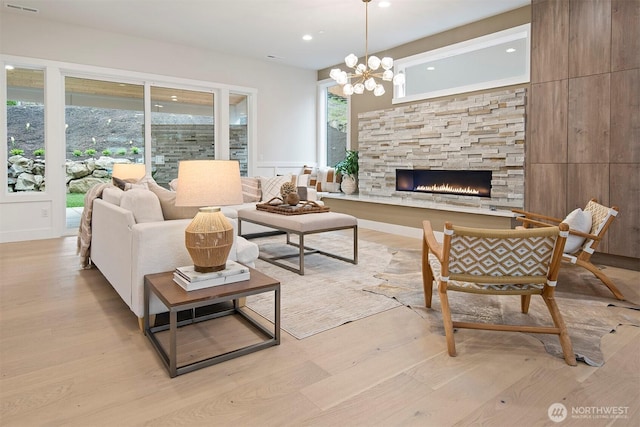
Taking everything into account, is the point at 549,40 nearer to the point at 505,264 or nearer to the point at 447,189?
the point at 447,189

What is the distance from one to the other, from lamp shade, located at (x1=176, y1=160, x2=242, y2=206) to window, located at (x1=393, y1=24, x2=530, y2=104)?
4224 millimetres

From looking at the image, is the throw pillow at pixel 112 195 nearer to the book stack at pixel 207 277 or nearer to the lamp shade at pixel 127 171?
the book stack at pixel 207 277

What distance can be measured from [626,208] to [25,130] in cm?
704

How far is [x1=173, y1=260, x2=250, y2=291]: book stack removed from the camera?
6.83 ft

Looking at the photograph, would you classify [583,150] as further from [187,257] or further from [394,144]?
[187,257]

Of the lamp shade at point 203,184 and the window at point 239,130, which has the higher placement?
the window at point 239,130

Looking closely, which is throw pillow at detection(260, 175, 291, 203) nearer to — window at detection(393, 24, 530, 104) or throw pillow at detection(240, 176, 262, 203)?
throw pillow at detection(240, 176, 262, 203)

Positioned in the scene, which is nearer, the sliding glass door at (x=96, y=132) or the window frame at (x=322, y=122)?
the sliding glass door at (x=96, y=132)

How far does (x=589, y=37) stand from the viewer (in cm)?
396

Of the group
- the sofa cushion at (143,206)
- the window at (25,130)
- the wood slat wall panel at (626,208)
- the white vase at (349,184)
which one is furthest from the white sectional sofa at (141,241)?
the white vase at (349,184)

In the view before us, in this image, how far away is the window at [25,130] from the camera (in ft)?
17.1

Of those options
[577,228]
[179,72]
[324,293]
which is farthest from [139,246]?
[179,72]

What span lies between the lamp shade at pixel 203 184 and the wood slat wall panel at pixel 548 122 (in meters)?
3.66

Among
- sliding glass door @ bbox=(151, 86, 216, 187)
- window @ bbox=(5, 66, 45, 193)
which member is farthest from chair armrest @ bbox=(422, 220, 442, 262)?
window @ bbox=(5, 66, 45, 193)
